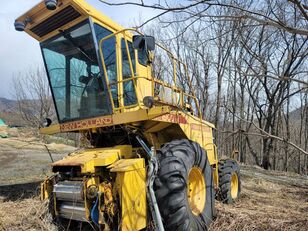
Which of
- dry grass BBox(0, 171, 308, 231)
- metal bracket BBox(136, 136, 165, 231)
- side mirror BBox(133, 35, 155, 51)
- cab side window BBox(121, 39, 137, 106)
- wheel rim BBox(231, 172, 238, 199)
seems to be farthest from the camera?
wheel rim BBox(231, 172, 238, 199)

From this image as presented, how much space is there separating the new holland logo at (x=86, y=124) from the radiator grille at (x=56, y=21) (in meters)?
1.74

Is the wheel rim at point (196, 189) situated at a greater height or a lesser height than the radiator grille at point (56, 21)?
lesser

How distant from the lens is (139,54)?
5801mm

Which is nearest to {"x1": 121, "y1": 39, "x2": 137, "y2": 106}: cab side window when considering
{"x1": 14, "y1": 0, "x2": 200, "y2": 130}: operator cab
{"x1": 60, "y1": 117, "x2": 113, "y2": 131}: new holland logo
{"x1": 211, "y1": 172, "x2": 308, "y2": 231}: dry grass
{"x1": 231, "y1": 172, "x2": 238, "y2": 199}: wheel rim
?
{"x1": 14, "y1": 0, "x2": 200, "y2": 130}: operator cab

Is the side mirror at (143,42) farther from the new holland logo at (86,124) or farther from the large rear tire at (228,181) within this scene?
the large rear tire at (228,181)

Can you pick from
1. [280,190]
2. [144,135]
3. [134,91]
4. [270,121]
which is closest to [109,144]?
[144,135]

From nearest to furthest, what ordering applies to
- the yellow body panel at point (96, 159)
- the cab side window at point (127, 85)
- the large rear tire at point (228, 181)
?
the yellow body panel at point (96, 159), the cab side window at point (127, 85), the large rear tire at point (228, 181)

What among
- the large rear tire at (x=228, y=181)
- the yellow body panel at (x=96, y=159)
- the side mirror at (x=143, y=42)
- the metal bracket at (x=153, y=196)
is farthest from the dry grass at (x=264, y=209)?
the side mirror at (x=143, y=42)

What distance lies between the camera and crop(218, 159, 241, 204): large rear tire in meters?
6.54

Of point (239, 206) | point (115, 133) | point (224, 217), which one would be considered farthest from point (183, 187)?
point (239, 206)

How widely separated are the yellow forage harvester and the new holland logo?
0.06 ft

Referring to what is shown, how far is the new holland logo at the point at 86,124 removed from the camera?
5123 mm

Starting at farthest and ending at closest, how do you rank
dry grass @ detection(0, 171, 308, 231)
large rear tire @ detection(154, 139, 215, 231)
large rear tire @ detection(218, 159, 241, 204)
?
large rear tire @ detection(218, 159, 241, 204), dry grass @ detection(0, 171, 308, 231), large rear tire @ detection(154, 139, 215, 231)

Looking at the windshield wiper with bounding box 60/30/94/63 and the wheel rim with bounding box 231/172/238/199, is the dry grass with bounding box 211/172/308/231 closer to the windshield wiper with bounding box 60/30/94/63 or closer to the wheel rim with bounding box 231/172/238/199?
the wheel rim with bounding box 231/172/238/199
